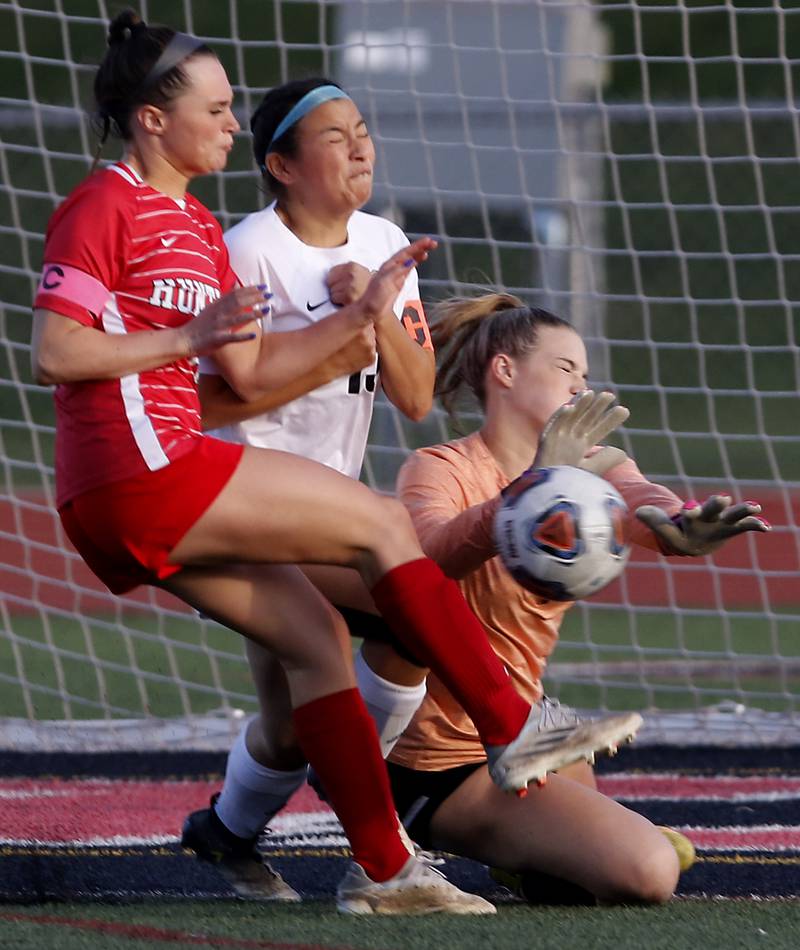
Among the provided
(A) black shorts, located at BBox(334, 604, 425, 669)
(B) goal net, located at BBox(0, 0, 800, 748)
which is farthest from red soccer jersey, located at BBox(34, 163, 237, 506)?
(B) goal net, located at BBox(0, 0, 800, 748)

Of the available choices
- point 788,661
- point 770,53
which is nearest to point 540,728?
point 788,661

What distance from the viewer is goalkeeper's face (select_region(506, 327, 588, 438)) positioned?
3268 millimetres

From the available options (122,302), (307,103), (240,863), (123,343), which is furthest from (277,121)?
(240,863)

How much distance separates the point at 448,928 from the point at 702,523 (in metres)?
0.83

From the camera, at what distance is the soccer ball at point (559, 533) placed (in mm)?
2789

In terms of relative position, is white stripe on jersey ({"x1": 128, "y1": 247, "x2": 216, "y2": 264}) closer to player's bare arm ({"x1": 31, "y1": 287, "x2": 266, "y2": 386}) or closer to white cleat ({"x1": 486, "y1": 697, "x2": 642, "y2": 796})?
player's bare arm ({"x1": 31, "y1": 287, "x2": 266, "y2": 386})

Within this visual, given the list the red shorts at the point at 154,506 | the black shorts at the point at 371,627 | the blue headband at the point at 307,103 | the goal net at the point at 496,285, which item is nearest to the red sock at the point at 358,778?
the black shorts at the point at 371,627

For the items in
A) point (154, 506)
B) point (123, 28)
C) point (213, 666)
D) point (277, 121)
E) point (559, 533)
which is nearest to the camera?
point (154, 506)

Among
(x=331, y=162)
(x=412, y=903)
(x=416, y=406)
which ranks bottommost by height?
(x=412, y=903)

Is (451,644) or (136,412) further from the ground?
(136,412)

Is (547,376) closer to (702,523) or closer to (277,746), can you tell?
(702,523)

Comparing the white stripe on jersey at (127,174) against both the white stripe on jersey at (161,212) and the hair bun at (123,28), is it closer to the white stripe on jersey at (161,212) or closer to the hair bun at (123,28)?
the white stripe on jersey at (161,212)

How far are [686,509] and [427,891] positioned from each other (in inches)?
32.0

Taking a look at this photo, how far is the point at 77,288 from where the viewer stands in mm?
2697
